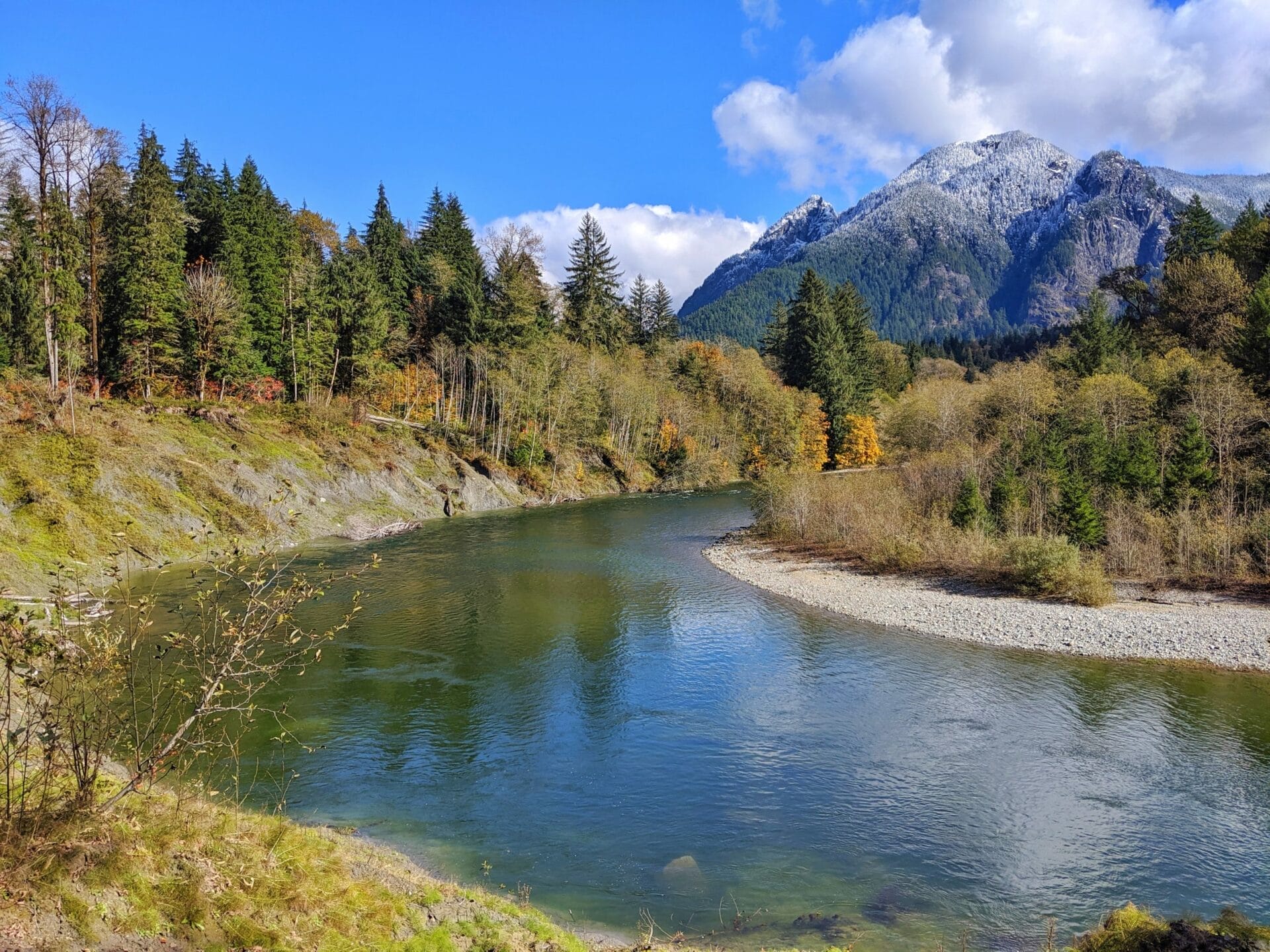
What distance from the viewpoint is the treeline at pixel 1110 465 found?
2953cm

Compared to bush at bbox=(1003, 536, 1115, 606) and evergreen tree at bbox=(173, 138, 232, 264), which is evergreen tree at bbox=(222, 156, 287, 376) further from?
bush at bbox=(1003, 536, 1115, 606)

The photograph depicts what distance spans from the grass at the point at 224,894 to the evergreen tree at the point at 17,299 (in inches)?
1679

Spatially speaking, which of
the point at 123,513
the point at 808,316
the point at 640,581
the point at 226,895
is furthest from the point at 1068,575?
the point at 808,316

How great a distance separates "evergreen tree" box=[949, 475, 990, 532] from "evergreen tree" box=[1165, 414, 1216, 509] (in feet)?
23.6

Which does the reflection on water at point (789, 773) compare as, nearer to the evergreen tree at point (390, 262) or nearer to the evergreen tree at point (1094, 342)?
the evergreen tree at point (1094, 342)

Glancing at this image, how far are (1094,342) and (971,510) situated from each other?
27317mm

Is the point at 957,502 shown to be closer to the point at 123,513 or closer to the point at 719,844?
the point at 719,844

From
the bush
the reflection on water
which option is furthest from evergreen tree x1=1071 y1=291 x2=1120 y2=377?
the reflection on water

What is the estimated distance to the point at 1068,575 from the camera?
2686 centimetres

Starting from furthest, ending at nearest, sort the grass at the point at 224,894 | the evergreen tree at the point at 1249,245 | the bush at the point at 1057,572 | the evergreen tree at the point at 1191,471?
the evergreen tree at the point at 1249,245 → the evergreen tree at the point at 1191,471 → the bush at the point at 1057,572 → the grass at the point at 224,894

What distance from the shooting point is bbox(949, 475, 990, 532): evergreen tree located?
33188 millimetres

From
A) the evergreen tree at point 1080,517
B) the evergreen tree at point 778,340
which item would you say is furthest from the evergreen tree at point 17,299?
the evergreen tree at point 778,340

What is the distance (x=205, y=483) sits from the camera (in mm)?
36875

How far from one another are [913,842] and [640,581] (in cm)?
2086
